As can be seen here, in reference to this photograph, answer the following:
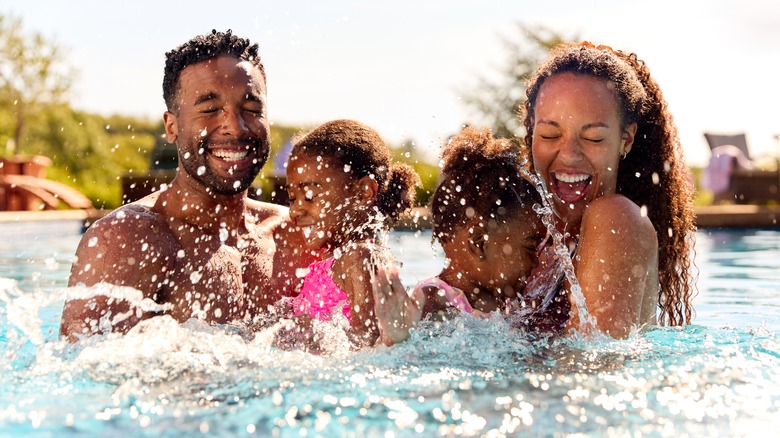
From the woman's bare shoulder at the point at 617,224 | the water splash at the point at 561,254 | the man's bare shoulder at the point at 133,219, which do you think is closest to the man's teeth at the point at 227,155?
the man's bare shoulder at the point at 133,219

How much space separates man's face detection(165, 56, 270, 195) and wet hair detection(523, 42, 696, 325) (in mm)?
1301

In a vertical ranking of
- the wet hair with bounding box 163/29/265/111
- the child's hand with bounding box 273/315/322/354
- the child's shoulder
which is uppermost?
the wet hair with bounding box 163/29/265/111

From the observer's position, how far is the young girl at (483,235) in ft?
12.2

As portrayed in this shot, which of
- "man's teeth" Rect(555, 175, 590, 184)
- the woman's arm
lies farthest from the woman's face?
the woman's arm

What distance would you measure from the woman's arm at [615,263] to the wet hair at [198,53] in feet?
5.72

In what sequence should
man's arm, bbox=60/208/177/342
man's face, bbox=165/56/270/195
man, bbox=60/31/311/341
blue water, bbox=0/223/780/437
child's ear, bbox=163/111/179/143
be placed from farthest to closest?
1. child's ear, bbox=163/111/179/143
2. man's face, bbox=165/56/270/195
3. man, bbox=60/31/311/341
4. man's arm, bbox=60/208/177/342
5. blue water, bbox=0/223/780/437

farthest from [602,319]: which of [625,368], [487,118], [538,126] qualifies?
[487,118]

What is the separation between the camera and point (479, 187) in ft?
12.4

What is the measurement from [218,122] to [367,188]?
74cm

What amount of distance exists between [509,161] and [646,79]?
82 centimetres

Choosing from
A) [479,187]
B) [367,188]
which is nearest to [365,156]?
[367,188]

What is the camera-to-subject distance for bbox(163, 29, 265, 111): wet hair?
3.85 meters

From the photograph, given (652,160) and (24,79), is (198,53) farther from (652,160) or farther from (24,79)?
(24,79)

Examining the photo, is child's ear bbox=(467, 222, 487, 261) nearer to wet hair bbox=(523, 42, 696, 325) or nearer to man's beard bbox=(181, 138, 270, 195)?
wet hair bbox=(523, 42, 696, 325)
